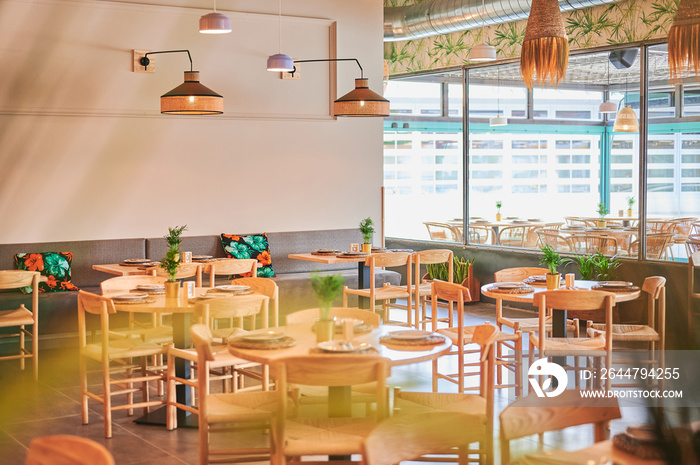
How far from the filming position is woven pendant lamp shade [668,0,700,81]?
219 cm

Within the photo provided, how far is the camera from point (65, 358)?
23.3 feet

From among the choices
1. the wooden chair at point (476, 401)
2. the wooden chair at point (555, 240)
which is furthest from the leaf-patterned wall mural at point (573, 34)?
the wooden chair at point (476, 401)

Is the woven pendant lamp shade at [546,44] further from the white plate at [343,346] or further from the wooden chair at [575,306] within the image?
the white plate at [343,346]

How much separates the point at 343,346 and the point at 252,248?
17.0ft

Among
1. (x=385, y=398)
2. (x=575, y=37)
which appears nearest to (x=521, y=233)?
(x=575, y=37)

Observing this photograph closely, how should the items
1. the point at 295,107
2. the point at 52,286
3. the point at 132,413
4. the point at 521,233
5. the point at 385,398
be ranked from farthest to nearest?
the point at 521,233, the point at 295,107, the point at 52,286, the point at 132,413, the point at 385,398

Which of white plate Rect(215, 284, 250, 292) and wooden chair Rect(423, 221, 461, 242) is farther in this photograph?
wooden chair Rect(423, 221, 461, 242)

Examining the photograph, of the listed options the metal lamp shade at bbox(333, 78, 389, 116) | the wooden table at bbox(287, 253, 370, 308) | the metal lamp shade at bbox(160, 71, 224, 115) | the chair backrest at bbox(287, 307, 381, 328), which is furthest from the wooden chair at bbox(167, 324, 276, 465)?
the wooden table at bbox(287, 253, 370, 308)

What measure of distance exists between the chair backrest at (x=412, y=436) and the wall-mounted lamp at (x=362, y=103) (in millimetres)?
4515

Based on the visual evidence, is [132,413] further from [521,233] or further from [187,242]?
[521,233]

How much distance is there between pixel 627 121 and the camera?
8.28 m

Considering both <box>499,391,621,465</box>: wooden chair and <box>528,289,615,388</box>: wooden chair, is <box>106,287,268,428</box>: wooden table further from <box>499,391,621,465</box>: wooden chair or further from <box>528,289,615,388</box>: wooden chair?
<box>499,391,621,465</box>: wooden chair

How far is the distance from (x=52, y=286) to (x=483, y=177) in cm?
540

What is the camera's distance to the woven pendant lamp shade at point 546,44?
Result: 14.7 ft
